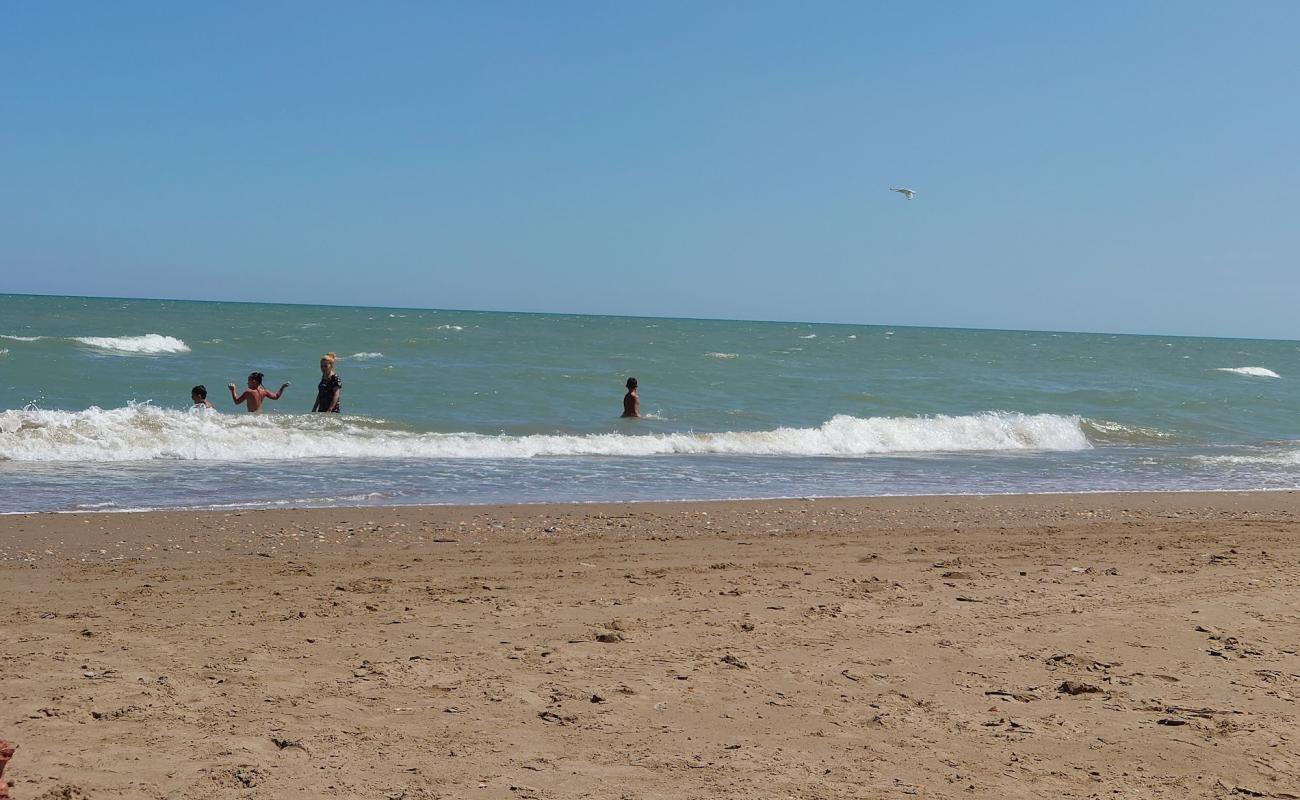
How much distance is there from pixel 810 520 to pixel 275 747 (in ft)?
20.3

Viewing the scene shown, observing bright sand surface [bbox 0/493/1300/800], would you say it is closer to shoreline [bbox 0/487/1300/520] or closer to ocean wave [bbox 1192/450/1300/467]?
shoreline [bbox 0/487/1300/520]

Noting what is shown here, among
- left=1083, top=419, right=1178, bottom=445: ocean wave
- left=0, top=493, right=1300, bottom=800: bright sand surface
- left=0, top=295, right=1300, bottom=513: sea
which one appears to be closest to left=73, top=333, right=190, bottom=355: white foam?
left=0, top=295, right=1300, bottom=513: sea

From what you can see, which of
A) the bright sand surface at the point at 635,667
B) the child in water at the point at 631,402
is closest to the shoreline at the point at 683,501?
the bright sand surface at the point at 635,667

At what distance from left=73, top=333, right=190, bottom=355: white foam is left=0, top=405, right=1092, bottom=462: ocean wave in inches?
865

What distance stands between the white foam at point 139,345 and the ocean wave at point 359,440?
72.1 ft

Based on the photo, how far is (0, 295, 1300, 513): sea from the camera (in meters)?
11.5

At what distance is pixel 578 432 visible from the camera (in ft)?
59.7

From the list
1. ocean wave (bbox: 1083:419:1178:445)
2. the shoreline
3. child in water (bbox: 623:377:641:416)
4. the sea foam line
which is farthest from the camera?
the sea foam line

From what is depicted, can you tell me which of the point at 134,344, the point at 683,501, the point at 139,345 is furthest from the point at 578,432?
the point at 134,344

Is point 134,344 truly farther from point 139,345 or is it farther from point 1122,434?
point 1122,434

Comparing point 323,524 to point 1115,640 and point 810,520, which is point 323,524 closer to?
point 810,520

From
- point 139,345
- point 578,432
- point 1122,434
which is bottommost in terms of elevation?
point 578,432

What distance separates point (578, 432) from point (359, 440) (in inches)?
174

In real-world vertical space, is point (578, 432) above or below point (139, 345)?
below
